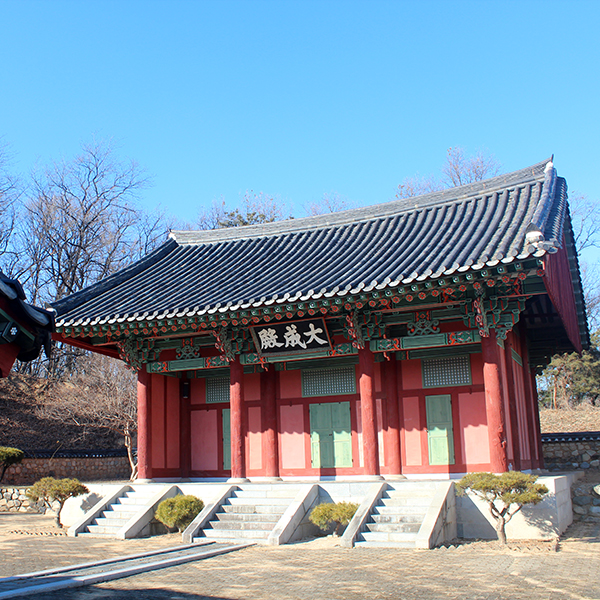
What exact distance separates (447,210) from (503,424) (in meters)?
6.72

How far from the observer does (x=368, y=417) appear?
13.0 meters

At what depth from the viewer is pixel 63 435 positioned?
26.1 m

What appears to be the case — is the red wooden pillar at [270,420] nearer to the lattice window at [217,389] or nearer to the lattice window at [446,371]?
the lattice window at [217,389]

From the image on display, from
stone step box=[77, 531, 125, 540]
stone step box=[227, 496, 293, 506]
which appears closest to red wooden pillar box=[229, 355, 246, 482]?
stone step box=[227, 496, 293, 506]

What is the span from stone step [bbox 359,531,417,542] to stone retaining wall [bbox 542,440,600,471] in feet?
44.4

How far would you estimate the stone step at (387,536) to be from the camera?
10.1 metres

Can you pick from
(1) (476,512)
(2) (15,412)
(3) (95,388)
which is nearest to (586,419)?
(1) (476,512)

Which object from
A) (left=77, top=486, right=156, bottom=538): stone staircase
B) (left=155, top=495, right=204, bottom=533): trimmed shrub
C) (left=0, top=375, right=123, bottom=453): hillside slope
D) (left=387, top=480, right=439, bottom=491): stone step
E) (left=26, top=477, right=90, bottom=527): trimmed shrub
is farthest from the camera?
(left=0, top=375, right=123, bottom=453): hillside slope

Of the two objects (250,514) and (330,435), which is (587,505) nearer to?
(330,435)

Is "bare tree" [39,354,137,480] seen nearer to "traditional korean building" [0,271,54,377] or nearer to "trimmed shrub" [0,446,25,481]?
"trimmed shrub" [0,446,25,481]

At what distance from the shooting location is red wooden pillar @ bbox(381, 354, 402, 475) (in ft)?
45.8

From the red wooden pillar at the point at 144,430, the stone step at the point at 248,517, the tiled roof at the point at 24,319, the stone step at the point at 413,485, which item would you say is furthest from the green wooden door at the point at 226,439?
the tiled roof at the point at 24,319

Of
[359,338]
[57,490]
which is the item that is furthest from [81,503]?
[359,338]

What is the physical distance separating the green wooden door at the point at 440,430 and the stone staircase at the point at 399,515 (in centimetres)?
221
